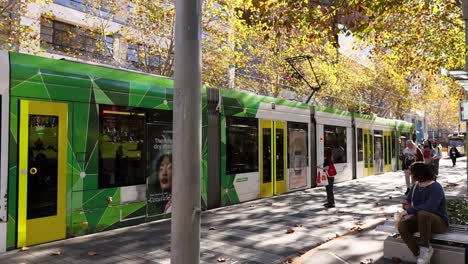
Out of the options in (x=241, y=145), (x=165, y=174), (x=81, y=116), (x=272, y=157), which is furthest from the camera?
(x=272, y=157)

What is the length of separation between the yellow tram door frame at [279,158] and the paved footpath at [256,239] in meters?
1.20

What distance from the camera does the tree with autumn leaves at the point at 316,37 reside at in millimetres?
8812

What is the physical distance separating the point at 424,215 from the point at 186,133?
3343 millimetres

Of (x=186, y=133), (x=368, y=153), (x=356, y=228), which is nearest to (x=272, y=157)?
(x=356, y=228)

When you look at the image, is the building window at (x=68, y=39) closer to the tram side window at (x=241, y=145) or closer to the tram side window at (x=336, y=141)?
the tram side window at (x=336, y=141)

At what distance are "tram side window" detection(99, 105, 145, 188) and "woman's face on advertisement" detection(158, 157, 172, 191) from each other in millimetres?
435

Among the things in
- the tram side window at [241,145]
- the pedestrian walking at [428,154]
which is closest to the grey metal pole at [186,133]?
the tram side window at [241,145]

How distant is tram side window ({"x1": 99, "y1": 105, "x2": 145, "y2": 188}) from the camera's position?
697 cm

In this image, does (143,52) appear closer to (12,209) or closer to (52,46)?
(52,46)

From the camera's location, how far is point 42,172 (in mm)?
6109

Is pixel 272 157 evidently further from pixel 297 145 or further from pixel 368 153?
pixel 368 153

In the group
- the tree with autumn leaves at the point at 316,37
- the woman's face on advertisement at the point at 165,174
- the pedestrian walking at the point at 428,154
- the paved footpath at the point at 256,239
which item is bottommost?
the paved footpath at the point at 256,239

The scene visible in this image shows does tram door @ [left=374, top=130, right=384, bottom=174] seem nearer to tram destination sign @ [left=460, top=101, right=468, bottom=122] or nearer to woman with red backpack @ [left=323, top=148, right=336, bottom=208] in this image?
tram destination sign @ [left=460, top=101, right=468, bottom=122]

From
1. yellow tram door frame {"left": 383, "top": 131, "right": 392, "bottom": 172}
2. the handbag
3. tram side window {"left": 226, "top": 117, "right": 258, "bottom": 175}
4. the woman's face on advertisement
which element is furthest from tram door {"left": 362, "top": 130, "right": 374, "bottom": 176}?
the woman's face on advertisement
